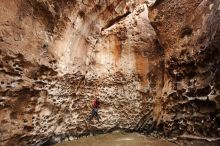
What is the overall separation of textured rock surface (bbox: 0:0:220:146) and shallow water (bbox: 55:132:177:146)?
0.38m

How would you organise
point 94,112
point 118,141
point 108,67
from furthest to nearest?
point 108,67 → point 94,112 → point 118,141

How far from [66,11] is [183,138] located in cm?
595

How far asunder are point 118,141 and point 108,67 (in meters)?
2.91

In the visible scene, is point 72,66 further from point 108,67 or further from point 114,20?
point 114,20

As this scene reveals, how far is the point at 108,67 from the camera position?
1166 centimetres

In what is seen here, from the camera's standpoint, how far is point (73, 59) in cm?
1026

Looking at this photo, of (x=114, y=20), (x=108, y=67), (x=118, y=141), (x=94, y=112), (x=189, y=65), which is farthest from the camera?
(x=114, y=20)

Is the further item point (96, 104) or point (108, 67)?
point (108, 67)

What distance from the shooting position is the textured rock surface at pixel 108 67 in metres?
8.41

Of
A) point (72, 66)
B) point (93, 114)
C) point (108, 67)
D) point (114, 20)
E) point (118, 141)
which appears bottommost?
point (118, 141)

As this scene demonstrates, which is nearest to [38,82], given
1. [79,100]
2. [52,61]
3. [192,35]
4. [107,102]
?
[52,61]

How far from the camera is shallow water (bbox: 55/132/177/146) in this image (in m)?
10.3

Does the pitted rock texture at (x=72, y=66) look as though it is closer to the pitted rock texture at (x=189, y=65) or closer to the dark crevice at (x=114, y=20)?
the dark crevice at (x=114, y=20)

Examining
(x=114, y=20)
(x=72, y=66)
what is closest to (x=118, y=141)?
(x=72, y=66)
